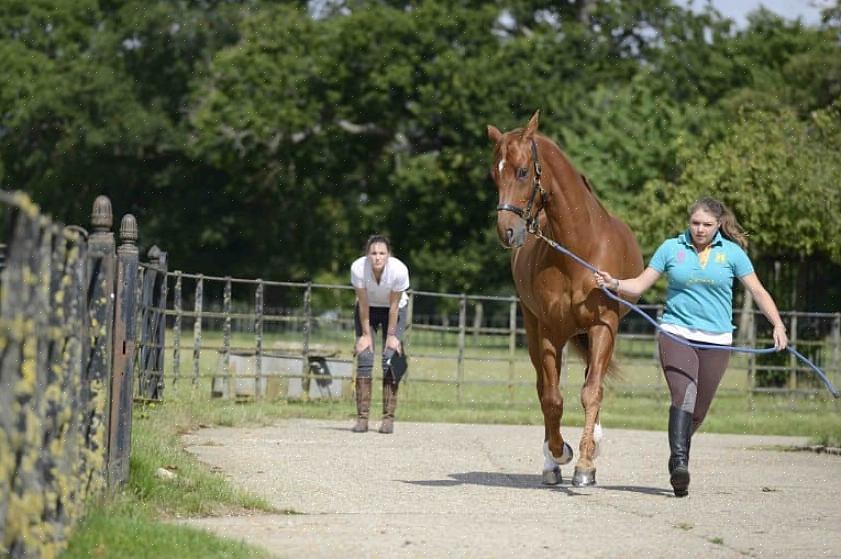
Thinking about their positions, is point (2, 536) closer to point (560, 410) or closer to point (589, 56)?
point (560, 410)

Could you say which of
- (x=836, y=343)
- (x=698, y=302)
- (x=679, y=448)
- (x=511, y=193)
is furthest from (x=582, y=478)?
(x=836, y=343)

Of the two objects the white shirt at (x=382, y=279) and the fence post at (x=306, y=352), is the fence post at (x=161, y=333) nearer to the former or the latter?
the white shirt at (x=382, y=279)

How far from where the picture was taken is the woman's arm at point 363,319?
53.1 ft

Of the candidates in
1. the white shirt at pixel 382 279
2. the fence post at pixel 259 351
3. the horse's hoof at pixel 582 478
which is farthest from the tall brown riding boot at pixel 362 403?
the horse's hoof at pixel 582 478

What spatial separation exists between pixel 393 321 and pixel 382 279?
0.42m

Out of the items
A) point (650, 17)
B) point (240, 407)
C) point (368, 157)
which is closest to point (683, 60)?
point (650, 17)

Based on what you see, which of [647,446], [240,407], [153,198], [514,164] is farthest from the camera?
[153,198]

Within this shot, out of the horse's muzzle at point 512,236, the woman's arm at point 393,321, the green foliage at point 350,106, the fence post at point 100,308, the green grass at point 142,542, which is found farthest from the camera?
the green foliage at point 350,106

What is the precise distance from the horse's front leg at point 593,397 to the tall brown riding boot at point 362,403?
537 centimetres

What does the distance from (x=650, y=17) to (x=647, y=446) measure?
35779 mm

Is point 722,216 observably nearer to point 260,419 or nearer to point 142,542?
point 142,542

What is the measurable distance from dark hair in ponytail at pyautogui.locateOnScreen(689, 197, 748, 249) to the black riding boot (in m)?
1.20

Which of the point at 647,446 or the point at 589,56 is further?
the point at 589,56

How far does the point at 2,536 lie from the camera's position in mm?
5535
